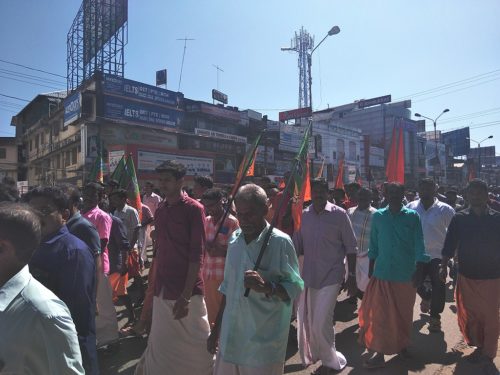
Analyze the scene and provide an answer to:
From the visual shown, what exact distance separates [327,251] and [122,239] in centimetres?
245

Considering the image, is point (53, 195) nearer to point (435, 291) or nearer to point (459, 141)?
point (435, 291)

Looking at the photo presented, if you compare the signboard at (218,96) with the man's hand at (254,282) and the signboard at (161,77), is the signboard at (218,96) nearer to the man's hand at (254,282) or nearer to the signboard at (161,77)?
the signboard at (161,77)

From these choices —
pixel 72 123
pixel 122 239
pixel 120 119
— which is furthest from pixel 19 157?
pixel 122 239

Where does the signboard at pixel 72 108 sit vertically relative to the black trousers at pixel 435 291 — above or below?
above

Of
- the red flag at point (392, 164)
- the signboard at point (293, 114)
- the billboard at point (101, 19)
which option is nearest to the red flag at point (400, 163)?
the red flag at point (392, 164)

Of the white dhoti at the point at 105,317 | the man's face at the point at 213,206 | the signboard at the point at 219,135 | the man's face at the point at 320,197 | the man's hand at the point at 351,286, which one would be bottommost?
the white dhoti at the point at 105,317

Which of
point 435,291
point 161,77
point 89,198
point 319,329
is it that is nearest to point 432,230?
point 435,291

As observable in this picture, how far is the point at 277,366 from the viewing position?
92.7 inches

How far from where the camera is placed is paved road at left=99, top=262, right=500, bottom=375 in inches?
152

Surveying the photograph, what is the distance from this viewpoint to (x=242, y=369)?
7.54ft

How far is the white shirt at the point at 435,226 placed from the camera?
534 cm

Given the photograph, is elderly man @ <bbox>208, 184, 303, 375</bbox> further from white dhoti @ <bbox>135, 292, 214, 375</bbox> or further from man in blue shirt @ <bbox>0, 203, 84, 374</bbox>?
man in blue shirt @ <bbox>0, 203, 84, 374</bbox>

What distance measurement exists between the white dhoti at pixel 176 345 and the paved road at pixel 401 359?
2.94ft

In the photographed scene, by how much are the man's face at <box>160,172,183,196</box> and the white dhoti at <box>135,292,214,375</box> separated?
34.5 inches
